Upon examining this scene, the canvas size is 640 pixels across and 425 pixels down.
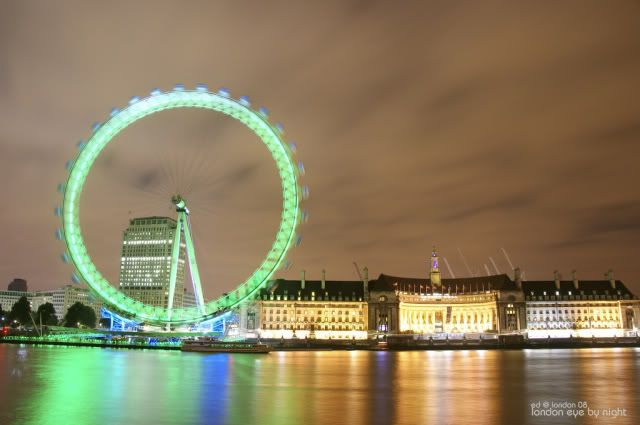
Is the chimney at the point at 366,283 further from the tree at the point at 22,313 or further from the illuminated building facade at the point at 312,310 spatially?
the tree at the point at 22,313

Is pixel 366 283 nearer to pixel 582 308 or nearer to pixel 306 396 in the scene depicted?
pixel 582 308

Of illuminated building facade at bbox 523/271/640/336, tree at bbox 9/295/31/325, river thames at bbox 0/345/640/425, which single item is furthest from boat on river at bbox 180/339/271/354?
illuminated building facade at bbox 523/271/640/336

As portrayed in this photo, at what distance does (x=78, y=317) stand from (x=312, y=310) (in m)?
48.5

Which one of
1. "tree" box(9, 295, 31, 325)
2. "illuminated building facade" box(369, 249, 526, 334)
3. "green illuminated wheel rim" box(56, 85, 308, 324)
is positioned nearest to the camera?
"green illuminated wheel rim" box(56, 85, 308, 324)

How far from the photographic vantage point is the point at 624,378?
35.7 metres

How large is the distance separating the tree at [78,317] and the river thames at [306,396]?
3590 inches

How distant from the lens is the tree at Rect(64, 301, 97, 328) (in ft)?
411

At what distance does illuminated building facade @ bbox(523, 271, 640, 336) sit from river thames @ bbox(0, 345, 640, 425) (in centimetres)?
9944

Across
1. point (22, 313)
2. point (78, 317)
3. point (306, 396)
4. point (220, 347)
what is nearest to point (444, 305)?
point (220, 347)

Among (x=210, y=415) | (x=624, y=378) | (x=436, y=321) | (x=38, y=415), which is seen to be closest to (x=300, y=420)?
(x=210, y=415)

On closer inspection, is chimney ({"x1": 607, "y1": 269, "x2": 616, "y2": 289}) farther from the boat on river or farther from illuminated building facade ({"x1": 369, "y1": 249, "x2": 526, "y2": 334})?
the boat on river

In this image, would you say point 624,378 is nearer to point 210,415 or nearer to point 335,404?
point 335,404

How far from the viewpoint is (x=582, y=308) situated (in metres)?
133

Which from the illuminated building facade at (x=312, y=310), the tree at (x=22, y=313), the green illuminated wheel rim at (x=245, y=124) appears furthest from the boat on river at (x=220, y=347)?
the tree at (x=22, y=313)
